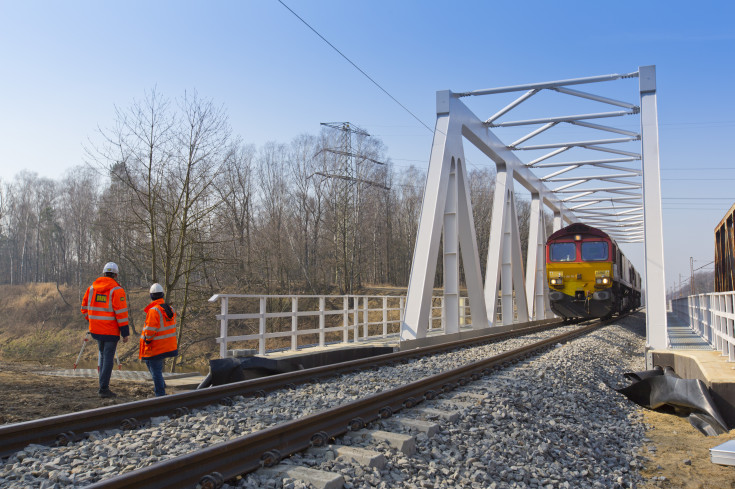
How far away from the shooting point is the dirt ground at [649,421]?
14.8ft

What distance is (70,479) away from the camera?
331 centimetres

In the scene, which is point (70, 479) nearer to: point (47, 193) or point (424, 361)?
point (424, 361)

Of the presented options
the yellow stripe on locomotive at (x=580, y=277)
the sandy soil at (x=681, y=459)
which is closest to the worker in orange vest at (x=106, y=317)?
the sandy soil at (x=681, y=459)

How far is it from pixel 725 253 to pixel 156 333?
1483 cm

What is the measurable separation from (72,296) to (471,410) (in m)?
45.7

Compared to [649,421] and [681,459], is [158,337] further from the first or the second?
[649,421]

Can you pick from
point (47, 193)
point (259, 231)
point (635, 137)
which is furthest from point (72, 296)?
point (635, 137)

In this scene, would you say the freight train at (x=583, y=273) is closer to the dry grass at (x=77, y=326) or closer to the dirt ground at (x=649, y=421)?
the dry grass at (x=77, y=326)

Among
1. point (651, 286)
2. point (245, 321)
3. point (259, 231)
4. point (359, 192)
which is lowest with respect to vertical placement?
point (245, 321)

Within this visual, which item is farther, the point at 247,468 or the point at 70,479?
the point at 247,468

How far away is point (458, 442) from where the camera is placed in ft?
14.6

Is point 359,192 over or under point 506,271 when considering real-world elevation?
over

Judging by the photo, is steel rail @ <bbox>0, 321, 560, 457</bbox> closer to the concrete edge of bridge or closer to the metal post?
the concrete edge of bridge

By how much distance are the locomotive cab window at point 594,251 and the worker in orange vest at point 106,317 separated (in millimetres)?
18485
